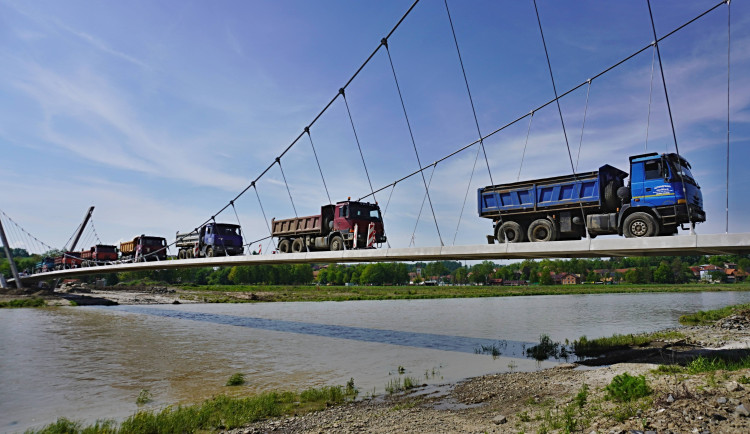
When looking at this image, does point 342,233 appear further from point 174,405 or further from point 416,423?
point 416,423

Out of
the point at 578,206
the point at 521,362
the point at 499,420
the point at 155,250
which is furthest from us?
the point at 155,250

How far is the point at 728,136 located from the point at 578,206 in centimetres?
486

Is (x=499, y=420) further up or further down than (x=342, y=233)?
further down

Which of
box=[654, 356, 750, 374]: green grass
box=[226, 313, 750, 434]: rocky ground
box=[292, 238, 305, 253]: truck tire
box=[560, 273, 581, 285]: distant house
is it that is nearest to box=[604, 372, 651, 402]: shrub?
box=[226, 313, 750, 434]: rocky ground

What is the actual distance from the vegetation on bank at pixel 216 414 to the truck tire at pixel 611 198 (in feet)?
30.7

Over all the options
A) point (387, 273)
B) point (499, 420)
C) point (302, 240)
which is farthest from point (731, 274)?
point (499, 420)

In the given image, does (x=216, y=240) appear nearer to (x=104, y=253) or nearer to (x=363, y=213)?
(x=363, y=213)

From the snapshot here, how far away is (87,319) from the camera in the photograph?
3588cm

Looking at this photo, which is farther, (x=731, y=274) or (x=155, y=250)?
(x=731, y=274)

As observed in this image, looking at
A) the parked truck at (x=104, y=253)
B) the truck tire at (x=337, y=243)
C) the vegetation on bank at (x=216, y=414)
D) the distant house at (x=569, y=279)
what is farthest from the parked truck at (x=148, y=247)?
the distant house at (x=569, y=279)

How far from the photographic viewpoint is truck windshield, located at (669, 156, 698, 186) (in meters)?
12.5

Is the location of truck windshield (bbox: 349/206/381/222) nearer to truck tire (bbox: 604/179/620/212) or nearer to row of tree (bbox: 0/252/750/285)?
truck tire (bbox: 604/179/620/212)

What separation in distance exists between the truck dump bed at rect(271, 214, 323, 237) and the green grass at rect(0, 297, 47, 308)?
37.0 metres

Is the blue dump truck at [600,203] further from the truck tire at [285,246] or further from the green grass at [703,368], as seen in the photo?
the truck tire at [285,246]
